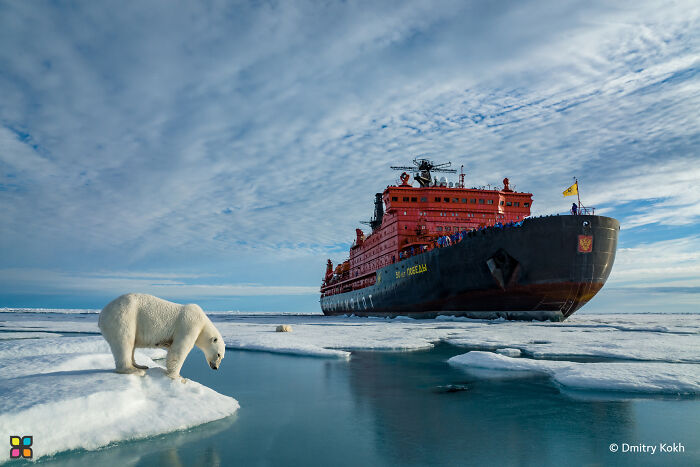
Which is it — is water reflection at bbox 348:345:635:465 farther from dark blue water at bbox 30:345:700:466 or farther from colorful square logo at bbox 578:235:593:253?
colorful square logo at bbox 578:235:593:253

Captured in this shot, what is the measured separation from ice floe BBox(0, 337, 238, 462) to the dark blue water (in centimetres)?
15

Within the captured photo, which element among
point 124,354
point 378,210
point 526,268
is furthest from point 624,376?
point 378,210

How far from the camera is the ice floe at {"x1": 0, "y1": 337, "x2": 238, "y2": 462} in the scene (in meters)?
3.85

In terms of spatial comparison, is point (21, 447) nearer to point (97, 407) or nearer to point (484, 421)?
point (97, 407)

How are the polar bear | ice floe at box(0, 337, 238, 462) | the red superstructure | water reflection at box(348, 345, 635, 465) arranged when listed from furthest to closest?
1. the red superstructure
2. the polar bear
3. water reflection at box(348, 345, 635, 465)
4. ice floe at box(0, 337, 238, 462)

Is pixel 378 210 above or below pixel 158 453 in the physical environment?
above

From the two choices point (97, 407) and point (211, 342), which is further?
point (211, 342)

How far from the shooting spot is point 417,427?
15.8ft

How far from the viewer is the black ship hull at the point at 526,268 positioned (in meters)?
22.2

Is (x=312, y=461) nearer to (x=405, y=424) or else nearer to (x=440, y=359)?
(x=405, y=424)

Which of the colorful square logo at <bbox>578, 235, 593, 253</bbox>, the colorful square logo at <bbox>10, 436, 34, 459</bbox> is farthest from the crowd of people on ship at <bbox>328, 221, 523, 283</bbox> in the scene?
the colorful square logo at <bbox>10, 436, 34, 459</bbox>

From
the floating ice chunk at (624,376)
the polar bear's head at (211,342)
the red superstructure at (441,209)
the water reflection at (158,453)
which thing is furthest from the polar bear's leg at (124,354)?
the red superstructure at (441,209)

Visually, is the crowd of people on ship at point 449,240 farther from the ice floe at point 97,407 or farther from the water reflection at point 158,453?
the water reflection at point 158,453

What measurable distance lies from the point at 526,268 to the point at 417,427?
66.7ft
